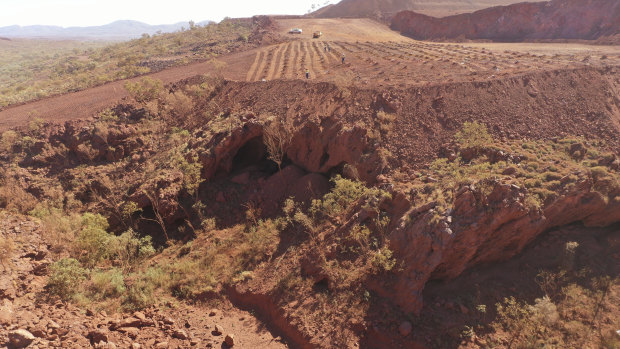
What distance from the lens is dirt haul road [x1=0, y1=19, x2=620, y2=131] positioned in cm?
2494

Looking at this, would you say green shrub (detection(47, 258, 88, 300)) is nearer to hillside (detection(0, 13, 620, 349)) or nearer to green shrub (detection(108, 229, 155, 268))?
hillside (detection(0, 13, 620, 349))

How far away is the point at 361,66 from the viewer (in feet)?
96.2

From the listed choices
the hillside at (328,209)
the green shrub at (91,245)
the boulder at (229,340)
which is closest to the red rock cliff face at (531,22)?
the hillside at (328,209)

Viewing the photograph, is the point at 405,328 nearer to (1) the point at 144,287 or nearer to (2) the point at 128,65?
(1) the point at 144,287

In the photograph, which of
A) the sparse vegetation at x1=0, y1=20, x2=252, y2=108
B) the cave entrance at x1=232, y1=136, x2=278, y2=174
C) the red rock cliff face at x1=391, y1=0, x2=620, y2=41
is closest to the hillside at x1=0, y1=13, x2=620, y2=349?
the cave entrance at x1=232, y1=136, x2=278, y2=174

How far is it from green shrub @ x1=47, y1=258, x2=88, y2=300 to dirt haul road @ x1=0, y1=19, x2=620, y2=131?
19399mm

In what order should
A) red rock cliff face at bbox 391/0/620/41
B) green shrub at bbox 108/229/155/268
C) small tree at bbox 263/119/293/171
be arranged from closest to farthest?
green shrub at bbox 108/229/155/268
small tree at bbox 263/119/293/171
red rock cliff face at bbox 391/0/620/41

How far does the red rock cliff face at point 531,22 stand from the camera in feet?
125

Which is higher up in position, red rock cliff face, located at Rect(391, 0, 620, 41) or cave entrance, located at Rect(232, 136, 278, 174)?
red rock cliff face, located at Rect(391, 0, 620, 41)

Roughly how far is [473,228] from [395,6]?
7523cm

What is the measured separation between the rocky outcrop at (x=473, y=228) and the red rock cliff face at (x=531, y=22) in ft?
120

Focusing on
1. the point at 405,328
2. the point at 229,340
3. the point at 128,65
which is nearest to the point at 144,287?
the point at 229,340

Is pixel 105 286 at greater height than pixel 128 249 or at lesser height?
greater

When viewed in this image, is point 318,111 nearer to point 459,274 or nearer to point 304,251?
point 304,251
